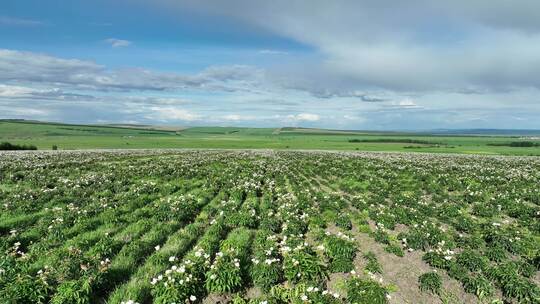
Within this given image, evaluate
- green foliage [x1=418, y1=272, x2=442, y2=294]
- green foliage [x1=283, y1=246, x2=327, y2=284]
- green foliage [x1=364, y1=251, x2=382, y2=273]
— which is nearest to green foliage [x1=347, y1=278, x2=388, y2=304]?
green foliage [x1=283, y1=246, x2=327, y2=284]

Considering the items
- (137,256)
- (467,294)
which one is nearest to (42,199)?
(137,256)

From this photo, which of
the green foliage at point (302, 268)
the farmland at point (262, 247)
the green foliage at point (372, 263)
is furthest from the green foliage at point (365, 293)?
the green foliage at point (372, 263)

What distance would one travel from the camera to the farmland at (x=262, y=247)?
32.0ft

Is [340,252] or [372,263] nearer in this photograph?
[372,263]

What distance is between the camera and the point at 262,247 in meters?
13.0

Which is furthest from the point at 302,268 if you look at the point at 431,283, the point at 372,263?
the point at 431,283

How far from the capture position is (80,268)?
35.1 feet

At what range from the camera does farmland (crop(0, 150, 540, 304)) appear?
9.77m

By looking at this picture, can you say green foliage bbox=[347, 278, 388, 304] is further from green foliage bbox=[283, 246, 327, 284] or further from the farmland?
green foliage bbox=[283, 246, 327, 284]

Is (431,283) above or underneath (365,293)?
underneath

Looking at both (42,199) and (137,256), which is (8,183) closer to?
(42,199)

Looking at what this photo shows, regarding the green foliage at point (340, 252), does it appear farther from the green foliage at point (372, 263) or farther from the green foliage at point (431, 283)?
the green foliage at point (431, 283)

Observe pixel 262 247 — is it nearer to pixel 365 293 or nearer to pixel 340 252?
pixel 340 252

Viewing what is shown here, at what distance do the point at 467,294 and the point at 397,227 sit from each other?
675 centimetres
